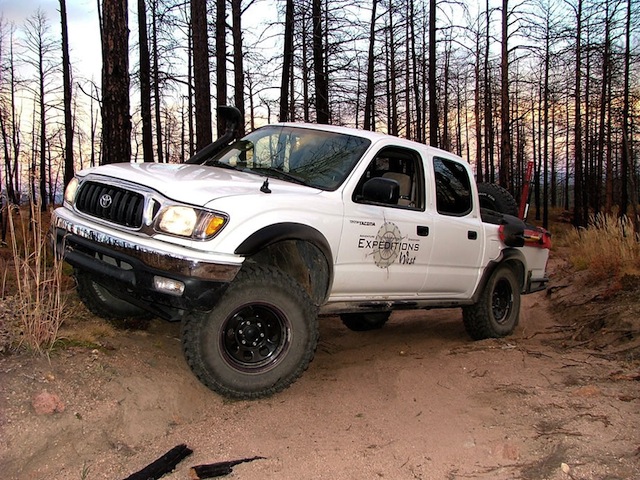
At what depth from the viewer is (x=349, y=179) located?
440cm

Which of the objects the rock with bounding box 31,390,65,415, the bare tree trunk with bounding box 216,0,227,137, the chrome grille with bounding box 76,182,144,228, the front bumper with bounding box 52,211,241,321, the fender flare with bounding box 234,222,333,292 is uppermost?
the bare tree trunk with bounding box 216,0,227,137

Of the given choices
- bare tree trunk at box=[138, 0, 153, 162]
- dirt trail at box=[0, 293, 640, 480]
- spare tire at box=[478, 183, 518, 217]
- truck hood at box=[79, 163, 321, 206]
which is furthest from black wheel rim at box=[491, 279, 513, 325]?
bare tree trunk at box=[138, 0, 153, 162]

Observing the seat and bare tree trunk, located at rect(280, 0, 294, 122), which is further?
bare tree trunk, located at rect(280, 0, 294, 122)

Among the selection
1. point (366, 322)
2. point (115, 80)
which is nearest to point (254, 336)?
point (366, 322)

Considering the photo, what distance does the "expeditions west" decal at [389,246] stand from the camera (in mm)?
4488

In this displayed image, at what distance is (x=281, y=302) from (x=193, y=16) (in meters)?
10.3

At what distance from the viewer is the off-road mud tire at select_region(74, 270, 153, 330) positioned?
14.8ft

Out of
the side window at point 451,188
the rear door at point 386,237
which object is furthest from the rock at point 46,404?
the side window at point 451,188

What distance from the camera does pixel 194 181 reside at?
A: 370 centimetres

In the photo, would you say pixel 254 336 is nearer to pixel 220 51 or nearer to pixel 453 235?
pixel 453 235

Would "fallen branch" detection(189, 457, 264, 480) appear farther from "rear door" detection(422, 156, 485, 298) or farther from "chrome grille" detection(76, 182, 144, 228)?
"rear door" detection(422, 156, 485, 298)

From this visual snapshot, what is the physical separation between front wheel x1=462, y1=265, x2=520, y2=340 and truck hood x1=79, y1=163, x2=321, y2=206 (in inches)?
119

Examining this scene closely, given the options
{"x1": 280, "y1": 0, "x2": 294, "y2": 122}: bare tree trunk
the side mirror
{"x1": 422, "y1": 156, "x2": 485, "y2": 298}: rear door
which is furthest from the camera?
{"x1": 280, "y1": 0, "x2": 294, "y2": 122}: bare tree trunk

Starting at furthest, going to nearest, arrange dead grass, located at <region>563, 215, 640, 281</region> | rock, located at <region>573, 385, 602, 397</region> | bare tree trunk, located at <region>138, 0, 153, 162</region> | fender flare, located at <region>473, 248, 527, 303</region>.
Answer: bare tree trunk, located at <region>138, 0, 153, 162</region>, dead grass, located at <region>563, 215, 640, 281</region>, fender flare, located at <region>473, 248, 527, 303</region>, rock, located at <region>573, 385, 602, 397</region>
